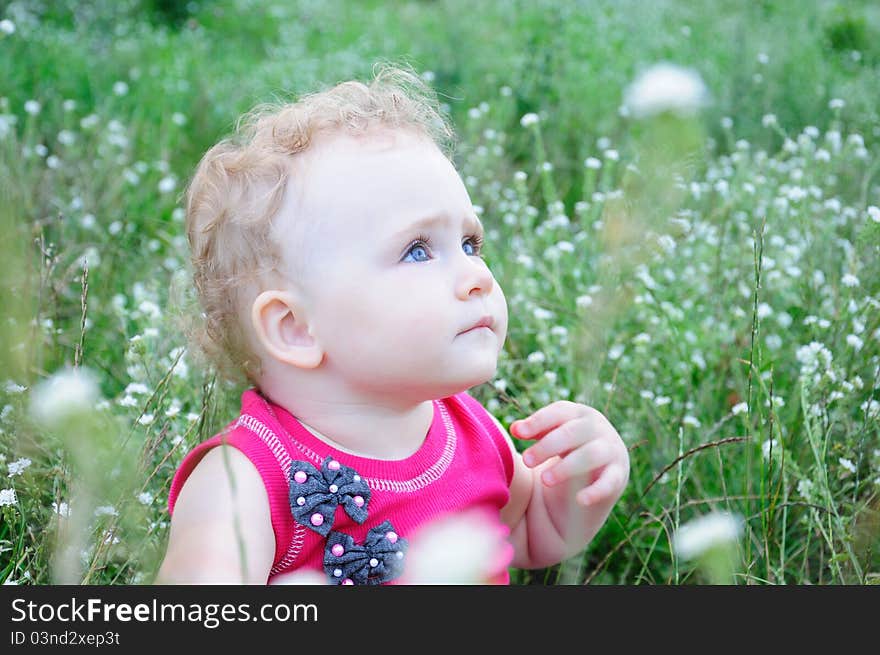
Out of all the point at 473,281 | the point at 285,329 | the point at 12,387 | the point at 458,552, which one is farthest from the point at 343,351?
the point at 12,387

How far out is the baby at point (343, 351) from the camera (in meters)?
1.40

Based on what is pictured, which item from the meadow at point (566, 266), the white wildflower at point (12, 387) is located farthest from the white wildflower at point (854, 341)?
the white wildflower at point (12, 387)

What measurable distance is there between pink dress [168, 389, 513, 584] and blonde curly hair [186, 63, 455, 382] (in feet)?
0.44

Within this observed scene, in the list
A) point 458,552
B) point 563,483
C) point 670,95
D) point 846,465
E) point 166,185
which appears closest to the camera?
point 670,95

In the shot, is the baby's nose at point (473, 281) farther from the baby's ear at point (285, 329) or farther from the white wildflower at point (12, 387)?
the white wildflower at point (12, 387)

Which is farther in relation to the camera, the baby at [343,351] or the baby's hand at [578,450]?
the baby's hand at [578,450]

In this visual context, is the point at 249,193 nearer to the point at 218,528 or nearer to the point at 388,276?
the point at 388,276

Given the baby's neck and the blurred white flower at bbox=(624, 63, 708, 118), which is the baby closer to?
the baby's neck

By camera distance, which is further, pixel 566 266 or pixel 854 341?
pixel 566 266

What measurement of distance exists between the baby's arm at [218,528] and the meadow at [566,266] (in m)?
0.09

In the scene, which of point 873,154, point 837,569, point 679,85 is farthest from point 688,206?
point 679,85

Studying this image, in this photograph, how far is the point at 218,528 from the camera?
1.35 meters

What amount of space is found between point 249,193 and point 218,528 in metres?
0.47

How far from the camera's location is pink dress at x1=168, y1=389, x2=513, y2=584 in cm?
142
